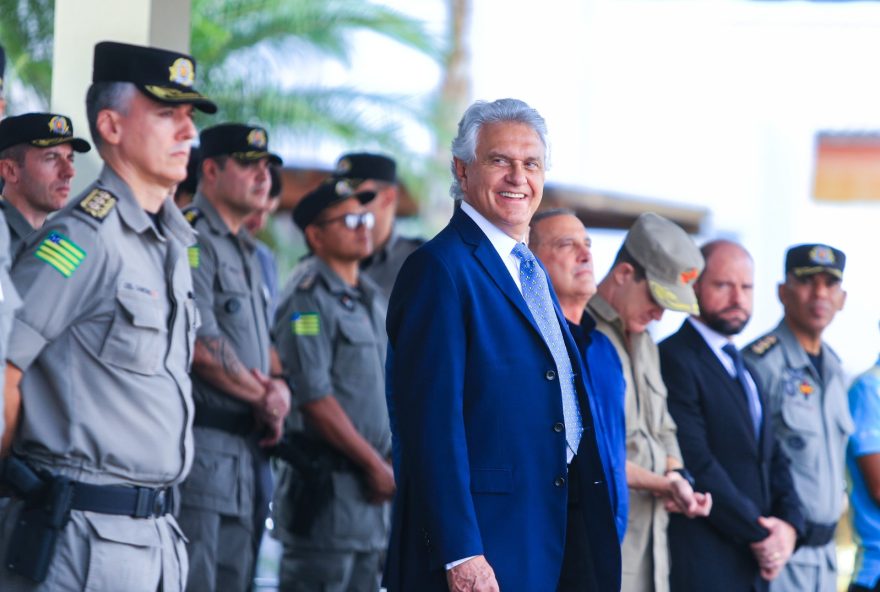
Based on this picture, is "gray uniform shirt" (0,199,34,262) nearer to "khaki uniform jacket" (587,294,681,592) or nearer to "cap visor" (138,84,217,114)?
"cap visor" (138,84,217,114)

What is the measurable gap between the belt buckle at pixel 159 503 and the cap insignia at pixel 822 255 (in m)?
3.21

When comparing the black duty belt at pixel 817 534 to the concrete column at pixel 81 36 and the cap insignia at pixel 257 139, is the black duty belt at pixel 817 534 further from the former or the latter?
the concrete column at pixel 81 36

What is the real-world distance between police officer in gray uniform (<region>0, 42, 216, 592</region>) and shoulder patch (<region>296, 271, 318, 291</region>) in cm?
191

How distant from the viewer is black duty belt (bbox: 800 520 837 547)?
5.29m

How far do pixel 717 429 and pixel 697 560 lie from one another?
483 mm

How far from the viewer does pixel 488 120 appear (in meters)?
3.43

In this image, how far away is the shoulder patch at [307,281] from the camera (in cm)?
555

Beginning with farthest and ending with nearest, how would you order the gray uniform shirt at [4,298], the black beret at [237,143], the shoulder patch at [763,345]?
the shoulder patch at [763,345] → the black beret at [237,143] → the gray uniform shirt at [4,298]

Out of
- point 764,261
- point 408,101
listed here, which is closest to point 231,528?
point 408,101

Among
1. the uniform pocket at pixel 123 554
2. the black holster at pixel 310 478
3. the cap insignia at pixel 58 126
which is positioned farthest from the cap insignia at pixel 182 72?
the black holster at pixel 310 478

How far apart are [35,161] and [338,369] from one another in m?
1.62

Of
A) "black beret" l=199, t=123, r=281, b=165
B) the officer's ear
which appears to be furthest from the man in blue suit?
"black beret" l=199, t=123, r=281, b=165

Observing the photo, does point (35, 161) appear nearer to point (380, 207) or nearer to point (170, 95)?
point (170, 95)

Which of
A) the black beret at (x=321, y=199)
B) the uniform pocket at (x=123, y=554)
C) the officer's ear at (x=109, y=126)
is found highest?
the officer's ear at (x=109, y=126)
